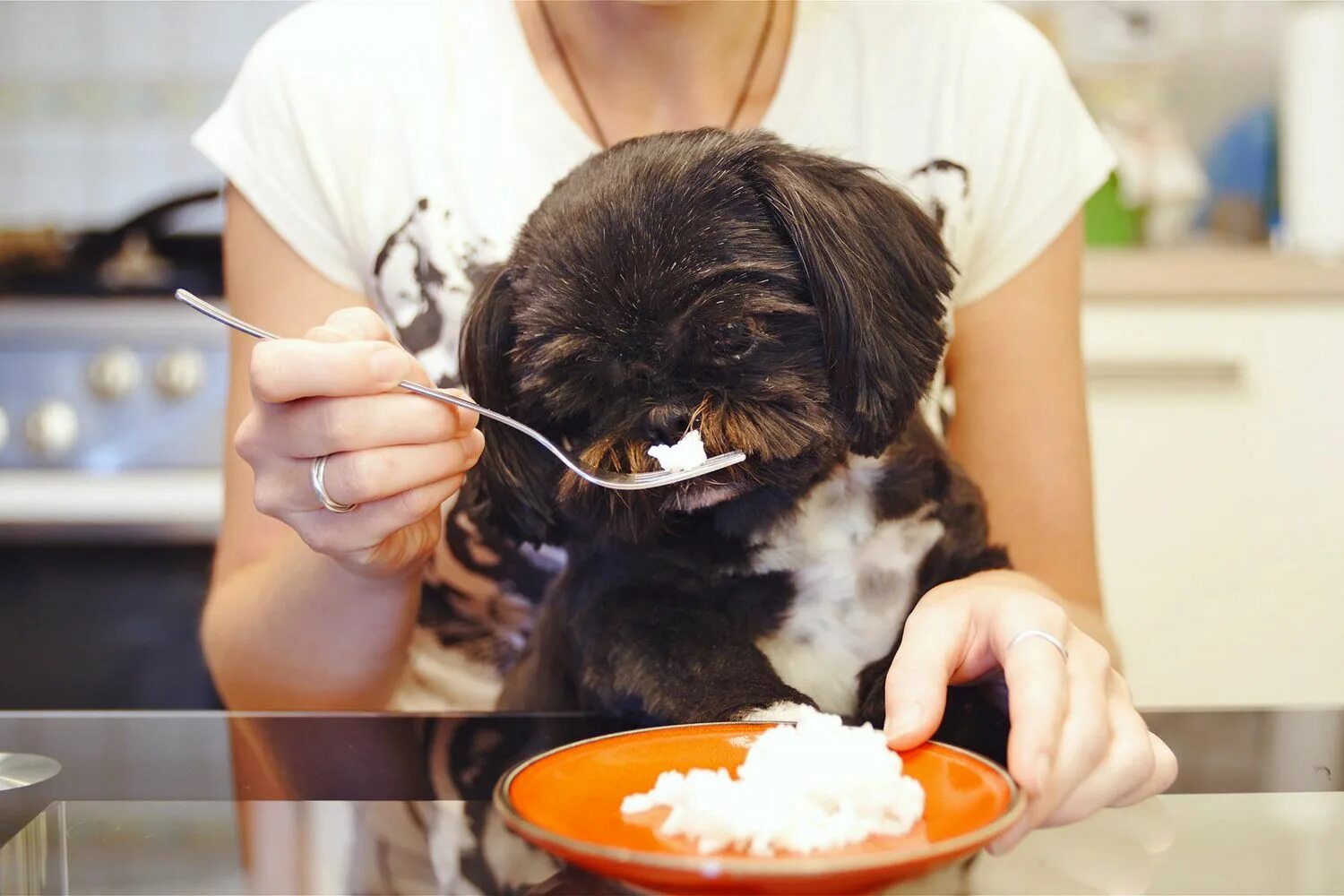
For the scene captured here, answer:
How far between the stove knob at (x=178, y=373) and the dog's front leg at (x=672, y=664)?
5.45ft

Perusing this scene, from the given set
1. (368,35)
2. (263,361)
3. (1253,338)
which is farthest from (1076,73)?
(263,361)

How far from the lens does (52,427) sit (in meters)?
2.43

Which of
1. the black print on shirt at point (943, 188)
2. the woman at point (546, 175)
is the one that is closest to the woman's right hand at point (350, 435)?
the woman at point (546, 175)

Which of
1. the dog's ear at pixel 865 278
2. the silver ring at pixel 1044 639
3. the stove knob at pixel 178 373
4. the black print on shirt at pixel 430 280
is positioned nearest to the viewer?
the silver ring at pixel 1044 639

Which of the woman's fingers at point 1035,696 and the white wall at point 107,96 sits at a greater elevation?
the white wall at point 107,96

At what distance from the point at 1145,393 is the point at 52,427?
2.01 m

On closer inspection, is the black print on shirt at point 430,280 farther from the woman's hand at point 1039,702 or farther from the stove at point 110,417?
the stove at point 110,417

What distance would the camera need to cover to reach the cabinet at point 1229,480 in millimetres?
2141

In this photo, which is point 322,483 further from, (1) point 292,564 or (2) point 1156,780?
(2) point 1156,780

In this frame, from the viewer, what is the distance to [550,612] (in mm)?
1049

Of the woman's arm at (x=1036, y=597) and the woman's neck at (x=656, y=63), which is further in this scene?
the woman's neck at (x=656, y=63)

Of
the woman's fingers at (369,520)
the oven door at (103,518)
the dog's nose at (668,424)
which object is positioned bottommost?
the oven door at (103,518)

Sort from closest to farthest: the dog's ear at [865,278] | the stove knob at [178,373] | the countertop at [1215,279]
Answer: the dog's ear at [865,278] < the countertop at [1215,279] < the stove knob at [178,373]

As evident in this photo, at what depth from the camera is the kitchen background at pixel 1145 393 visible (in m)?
2.15
